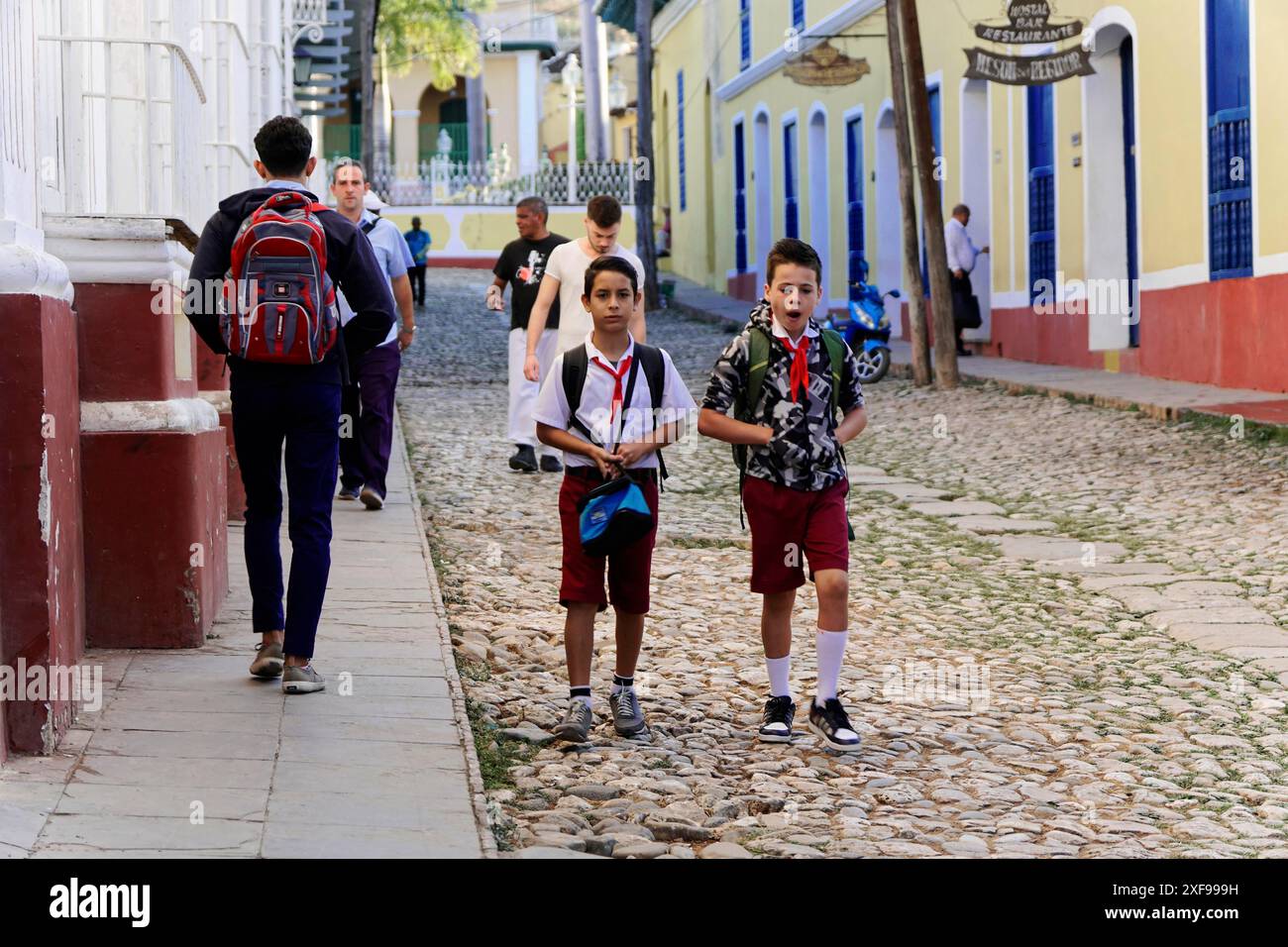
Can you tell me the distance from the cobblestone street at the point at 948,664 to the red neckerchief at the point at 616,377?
39.0 inches

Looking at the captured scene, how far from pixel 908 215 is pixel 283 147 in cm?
Result: 1262

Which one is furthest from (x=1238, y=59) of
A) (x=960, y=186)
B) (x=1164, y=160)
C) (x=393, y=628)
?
(x=393, y=628)

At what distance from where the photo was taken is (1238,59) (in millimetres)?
14047

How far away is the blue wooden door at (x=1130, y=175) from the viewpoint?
661 inches

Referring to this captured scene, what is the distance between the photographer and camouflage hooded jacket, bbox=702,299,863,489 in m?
5.76

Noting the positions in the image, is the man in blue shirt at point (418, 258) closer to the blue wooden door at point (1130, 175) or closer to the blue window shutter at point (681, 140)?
the blue window shutter at point (681, 140)

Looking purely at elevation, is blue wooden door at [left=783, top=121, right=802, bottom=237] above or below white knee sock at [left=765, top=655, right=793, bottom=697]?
above

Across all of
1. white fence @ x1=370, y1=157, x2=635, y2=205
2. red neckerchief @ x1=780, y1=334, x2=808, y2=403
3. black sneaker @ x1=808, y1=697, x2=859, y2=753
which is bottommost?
black sneaker @ x1=808, y1=697, x2=859, y2=753

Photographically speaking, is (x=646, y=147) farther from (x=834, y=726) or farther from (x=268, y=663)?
(x=834, y=726)

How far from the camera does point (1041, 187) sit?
18.9 m

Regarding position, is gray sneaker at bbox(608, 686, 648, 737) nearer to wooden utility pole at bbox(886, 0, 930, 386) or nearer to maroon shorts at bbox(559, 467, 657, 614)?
maroon shorts at bbox(559, 467, 657, 614)

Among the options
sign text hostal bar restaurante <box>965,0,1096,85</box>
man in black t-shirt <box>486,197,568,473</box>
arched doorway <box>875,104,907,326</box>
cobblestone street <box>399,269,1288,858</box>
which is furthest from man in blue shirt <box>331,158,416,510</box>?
arched doorway <box>875,104,907,326</box>

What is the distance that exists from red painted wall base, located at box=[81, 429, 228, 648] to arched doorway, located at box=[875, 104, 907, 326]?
18.4 m

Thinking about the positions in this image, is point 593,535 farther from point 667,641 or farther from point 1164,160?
point 1164,160
